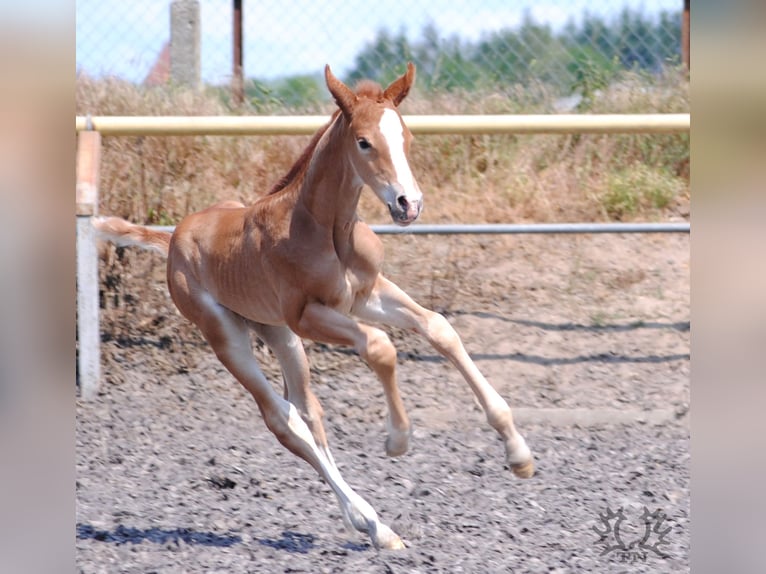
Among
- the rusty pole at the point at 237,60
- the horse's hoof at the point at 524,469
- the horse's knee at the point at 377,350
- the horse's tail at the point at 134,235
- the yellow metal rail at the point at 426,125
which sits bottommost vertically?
the horse's hoof at the point at 524,469

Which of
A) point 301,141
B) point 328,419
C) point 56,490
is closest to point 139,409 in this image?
point 328,419

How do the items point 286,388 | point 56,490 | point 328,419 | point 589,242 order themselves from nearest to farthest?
point 56,490 < point 286,388 < point 328,419 < point 589,242

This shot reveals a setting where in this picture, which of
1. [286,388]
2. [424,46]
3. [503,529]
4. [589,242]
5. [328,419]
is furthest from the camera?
[424,46]

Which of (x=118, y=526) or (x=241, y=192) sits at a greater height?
(x=241, y=192)

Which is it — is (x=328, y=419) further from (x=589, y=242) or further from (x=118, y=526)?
(x=589, y=242)

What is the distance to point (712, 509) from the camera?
51.7 inches

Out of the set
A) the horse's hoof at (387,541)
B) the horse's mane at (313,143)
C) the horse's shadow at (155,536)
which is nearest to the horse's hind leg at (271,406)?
the horse's hoof at (387,541)

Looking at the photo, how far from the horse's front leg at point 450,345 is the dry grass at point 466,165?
12.2ft

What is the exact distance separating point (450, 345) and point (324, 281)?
511mm

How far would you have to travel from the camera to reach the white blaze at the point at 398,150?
10.8ft

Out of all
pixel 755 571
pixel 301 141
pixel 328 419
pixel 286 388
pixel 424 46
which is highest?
pixel 424 46

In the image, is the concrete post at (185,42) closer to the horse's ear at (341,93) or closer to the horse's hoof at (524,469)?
the horse's ear at (341,93)

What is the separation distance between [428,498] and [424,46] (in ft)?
17.8

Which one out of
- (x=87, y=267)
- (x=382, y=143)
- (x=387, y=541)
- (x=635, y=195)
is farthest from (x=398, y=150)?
(x=635, y=195)
